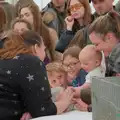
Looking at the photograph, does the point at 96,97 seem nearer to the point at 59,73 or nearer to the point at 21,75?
the point at 21,75

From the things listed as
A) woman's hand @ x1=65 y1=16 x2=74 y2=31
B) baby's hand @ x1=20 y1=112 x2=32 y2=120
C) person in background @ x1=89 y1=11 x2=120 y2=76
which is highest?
woman's hand @ x1=65 y1=16 x2=74 y2=31

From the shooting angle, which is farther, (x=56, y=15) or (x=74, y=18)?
(x=56, y=15)

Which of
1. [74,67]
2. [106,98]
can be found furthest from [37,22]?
[106,98]

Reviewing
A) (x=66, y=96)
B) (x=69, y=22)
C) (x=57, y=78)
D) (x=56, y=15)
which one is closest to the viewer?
(x=66, y=96)

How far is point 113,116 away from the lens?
A: 37.5 inches

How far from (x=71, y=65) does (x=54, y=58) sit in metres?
0.49

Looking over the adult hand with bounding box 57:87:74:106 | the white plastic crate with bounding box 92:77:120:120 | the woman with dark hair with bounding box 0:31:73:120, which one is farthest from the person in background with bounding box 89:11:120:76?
the white plastic crate with bounding box 92:77:120:120

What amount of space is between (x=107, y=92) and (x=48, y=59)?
6.79 feet

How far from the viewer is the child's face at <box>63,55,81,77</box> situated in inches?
102

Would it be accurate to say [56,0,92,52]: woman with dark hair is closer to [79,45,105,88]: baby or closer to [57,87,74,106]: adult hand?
[79,45,105,88]: baby

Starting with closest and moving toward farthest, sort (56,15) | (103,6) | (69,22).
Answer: (103,6)
(69,22)
(56,15)

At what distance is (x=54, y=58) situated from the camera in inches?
123

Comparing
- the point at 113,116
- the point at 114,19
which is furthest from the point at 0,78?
the point at 114,19

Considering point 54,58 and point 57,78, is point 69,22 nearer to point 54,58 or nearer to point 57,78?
point 54,58
